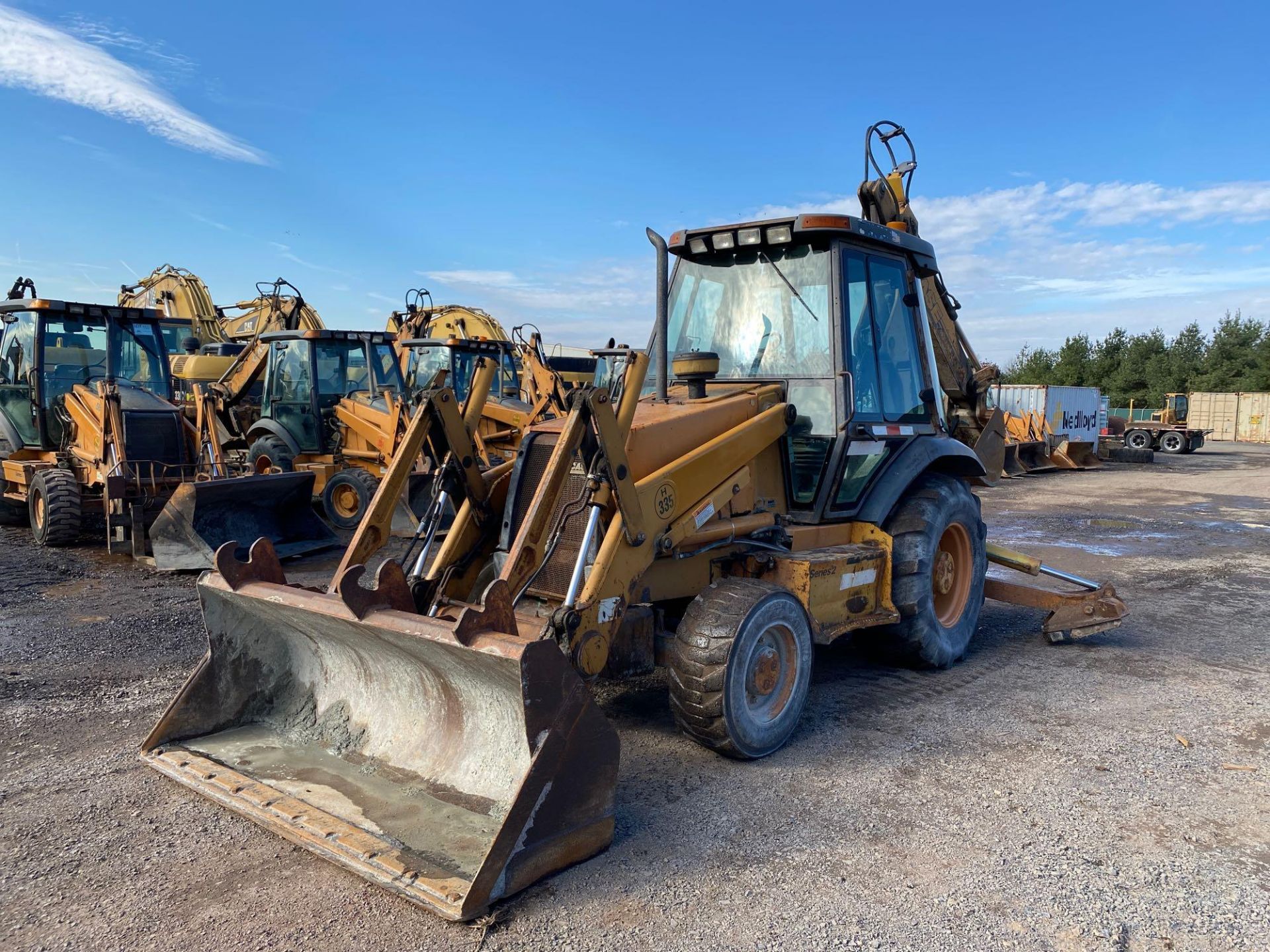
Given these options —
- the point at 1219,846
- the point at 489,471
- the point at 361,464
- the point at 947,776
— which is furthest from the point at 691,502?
the point at 361,464

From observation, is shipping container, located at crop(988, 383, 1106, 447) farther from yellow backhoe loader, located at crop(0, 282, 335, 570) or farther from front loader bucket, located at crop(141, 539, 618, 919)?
front loader bucket, located at crop(141, 539, 618, 919)

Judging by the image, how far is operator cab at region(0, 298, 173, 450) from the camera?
1050cm

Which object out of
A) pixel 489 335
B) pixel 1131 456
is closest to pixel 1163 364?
pixel 1131 456

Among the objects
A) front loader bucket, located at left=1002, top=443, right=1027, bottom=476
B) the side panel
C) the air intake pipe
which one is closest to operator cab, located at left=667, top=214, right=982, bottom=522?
the air intake pipe

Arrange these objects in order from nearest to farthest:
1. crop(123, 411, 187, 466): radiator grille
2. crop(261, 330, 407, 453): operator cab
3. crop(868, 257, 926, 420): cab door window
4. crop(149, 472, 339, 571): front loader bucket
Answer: crop(868, 257, 926, 420): cab door window < crop(149, 472, 339, 571): front loader bucket < crop(123, 411, 187, 466): radiator grille < crop(261, 330, 407, 453): operator cab

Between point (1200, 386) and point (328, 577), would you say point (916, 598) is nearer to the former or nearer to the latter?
point (328, 577)

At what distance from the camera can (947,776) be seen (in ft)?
13.4

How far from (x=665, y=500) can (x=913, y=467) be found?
191cm

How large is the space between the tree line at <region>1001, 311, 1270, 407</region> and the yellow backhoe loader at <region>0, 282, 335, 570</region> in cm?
4762

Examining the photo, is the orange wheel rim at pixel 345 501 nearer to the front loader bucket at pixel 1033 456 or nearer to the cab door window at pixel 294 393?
the cab door window at pixel 294 393

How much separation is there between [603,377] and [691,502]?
9204 millimetres

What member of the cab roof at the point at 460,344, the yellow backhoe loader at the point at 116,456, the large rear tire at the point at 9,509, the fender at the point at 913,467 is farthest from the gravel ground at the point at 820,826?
the cab roof at the point at 460,344

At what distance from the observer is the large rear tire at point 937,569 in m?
5.21

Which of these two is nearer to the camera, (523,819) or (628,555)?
(523,819)
